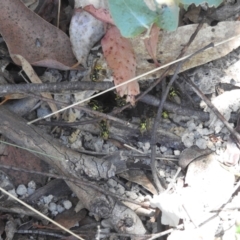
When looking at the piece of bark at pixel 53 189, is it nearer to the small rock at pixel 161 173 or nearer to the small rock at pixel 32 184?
the small rock at pixel 32 184

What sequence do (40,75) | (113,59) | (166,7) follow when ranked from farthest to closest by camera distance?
(40,75) → (113,59) → (166,7)

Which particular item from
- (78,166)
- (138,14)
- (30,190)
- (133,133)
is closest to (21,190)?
(30,190)

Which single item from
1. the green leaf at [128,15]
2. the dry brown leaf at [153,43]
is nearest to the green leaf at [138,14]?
the green leaf at [128,15]

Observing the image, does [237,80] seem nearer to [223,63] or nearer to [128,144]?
[223,63]

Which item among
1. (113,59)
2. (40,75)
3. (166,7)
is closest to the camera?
(166,7)

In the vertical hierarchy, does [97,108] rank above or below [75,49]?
below

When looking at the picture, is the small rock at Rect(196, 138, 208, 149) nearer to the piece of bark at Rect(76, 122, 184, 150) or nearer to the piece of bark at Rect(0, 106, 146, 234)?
the piece of bark at Rect(76, 122, 184, 150)

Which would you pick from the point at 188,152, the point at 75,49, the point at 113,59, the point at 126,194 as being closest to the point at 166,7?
the point at 113,59
